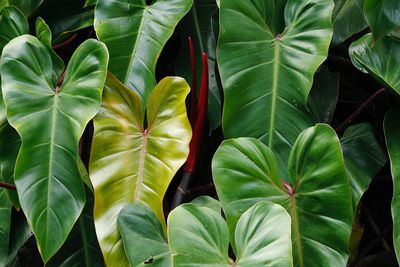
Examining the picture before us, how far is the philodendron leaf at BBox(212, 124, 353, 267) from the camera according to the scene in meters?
0.94

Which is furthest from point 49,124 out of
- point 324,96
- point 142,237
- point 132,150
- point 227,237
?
point 324,96

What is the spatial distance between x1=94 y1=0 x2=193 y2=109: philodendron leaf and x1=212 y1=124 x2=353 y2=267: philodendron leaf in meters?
0.27

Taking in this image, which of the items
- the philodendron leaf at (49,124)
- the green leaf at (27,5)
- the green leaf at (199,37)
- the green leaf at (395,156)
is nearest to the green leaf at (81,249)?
the philodendron leaf at (49,124)

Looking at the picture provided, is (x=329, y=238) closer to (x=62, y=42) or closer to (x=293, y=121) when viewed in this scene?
(x=293, y=121)

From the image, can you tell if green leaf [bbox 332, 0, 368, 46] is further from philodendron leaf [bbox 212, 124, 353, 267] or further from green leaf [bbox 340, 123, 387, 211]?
philodendron leaf [bbox 212, 124, 353, 267]

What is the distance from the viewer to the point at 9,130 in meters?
1.21

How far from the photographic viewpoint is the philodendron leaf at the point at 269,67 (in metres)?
1.08

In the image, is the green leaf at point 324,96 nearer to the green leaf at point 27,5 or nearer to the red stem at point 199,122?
the red stem at point 199,122

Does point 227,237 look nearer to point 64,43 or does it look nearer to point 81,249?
point 81,249

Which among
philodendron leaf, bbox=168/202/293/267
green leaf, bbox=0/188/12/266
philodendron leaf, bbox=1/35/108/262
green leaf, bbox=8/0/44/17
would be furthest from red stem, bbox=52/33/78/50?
philodendron leaf, bbox=168/202/293/267

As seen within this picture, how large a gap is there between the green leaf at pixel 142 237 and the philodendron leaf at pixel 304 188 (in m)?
0.12

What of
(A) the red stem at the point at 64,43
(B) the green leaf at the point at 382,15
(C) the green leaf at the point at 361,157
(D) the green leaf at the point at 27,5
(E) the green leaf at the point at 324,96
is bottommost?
(C) the green leaf at the point at 361,157

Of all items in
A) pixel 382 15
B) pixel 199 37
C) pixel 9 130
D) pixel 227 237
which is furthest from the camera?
pixel 199 37

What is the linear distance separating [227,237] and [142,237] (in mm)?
150
